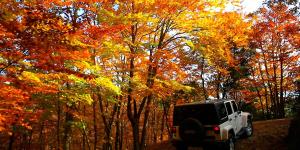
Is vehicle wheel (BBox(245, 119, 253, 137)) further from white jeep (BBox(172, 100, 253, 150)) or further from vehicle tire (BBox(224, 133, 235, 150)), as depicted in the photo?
vehicle tire (BBox(224, 133, 235, 150))

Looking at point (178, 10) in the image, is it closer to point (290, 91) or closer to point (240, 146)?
point (240, 146)

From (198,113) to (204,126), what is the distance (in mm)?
546

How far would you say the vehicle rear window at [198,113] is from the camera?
10.9 m

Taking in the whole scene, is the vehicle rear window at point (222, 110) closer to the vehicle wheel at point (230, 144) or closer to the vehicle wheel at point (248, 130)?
the vehicle wheel at point (230, 144)

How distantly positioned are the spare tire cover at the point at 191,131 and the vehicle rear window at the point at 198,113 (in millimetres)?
298

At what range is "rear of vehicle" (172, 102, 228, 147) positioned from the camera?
10.8 meters

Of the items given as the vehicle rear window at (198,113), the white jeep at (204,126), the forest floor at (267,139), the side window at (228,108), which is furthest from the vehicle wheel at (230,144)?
the forest floor at (267,139)

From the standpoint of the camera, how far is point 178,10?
16.2m

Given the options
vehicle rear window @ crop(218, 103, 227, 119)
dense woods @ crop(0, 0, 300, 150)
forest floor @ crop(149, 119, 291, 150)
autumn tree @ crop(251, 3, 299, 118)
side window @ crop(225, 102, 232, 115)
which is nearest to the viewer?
dense woods @ crop(0, 0, 300, 150)

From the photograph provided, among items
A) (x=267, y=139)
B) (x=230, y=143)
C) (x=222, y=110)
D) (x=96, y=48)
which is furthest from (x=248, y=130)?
(x=96, y=48)

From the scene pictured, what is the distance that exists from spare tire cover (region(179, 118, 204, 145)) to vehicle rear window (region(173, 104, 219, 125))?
11.7 inches

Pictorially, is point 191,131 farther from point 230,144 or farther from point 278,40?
point 278,40

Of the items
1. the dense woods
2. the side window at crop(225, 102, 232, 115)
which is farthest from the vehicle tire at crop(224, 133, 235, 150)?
the dense woods

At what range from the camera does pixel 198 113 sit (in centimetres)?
1120
